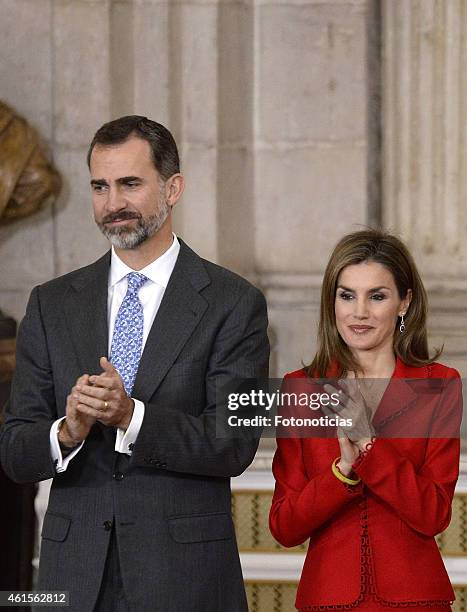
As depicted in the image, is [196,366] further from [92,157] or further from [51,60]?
[51,60]

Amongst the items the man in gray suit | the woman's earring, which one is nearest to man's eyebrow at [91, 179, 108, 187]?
the man in gray suit

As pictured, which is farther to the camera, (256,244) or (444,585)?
(256,244)

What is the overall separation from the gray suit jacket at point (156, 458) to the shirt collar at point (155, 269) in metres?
0.05

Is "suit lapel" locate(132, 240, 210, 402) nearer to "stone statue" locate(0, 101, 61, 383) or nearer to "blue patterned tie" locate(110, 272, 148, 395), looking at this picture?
"blue patterned tie" locate(110, 272, 148, 395)

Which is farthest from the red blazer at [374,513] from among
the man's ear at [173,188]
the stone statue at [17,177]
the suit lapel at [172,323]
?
the stone statue at [17,177]

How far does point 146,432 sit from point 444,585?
0.75 metres

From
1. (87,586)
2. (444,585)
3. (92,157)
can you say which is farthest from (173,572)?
(92,157)

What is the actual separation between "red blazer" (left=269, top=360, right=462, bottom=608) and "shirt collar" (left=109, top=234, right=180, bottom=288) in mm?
375

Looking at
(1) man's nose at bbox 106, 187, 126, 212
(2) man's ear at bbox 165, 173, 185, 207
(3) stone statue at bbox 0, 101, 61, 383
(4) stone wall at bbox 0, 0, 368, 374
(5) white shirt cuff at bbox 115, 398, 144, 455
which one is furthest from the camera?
(4) stone wall at bbox 0, 0, 368, 374

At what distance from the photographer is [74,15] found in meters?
4.89

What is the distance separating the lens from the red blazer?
259 centimetres

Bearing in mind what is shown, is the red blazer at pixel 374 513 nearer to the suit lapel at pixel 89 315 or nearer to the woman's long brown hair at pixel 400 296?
the woman's long brown hair at pixel 400 296

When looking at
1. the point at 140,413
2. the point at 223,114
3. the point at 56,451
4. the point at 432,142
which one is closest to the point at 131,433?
the point at 140,413

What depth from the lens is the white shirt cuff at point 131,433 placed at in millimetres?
2537
